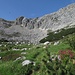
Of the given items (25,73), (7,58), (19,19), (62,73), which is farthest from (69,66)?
(19,19)

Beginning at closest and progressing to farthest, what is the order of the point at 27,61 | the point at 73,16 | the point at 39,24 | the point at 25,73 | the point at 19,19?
the point at 25,73, the point at 27,61, the point at 73,16, the point at 39,24, the point at 19,19

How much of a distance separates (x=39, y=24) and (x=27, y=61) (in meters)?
130

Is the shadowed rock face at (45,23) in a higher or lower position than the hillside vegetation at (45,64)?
higher

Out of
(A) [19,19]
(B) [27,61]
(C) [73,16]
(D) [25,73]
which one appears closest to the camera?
(D) [25,73]

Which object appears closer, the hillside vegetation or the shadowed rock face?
the hillside vegetation

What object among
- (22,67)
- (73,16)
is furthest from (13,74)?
(73,16)

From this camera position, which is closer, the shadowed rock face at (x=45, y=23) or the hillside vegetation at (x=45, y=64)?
the hillside vegetation at (x=45, y=64)

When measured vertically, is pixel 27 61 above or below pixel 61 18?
below

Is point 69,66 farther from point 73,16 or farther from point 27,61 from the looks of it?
point 73,16

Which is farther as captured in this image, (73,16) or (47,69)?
(73,16)

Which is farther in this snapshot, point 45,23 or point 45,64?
point 45,23

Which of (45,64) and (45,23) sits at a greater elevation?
(45,23)

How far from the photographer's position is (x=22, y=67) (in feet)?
78.4

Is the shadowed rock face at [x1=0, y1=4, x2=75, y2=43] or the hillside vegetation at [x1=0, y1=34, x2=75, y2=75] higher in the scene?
the shadowed rock face at [x1=0, y1=4, x2=75, y2=43]
